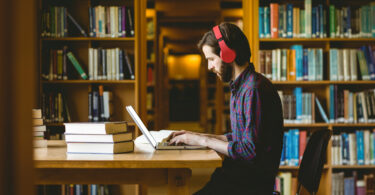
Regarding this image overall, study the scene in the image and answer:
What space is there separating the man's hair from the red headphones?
0.04ft

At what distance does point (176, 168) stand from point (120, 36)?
2267 mm

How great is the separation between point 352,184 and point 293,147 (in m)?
0.67

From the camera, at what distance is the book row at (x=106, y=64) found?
3396 millimetres

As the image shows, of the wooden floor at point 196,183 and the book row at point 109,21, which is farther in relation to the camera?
the wooden floor at point 196,183

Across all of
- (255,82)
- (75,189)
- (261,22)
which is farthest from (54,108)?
(255,82)

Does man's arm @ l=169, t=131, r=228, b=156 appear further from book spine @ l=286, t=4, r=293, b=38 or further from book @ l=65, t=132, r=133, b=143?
book spine @ l=286, t=4, r=293, b=38

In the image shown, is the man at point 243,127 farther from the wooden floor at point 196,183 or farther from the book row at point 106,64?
the wooden floor at point 196,183

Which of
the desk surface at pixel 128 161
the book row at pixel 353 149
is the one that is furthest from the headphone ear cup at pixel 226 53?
the book row at pixel 353 149

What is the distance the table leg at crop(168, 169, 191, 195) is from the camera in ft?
4.57

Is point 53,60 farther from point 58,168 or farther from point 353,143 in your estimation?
point 353,143

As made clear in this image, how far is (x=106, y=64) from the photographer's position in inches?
134

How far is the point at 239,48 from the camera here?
1.64 metres

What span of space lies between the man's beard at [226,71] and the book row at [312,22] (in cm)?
178

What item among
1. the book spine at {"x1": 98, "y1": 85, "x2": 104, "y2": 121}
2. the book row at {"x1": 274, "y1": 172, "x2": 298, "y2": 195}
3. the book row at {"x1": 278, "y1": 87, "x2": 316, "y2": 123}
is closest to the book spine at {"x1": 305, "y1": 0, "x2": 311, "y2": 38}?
the book row at {"x1": 278, "y1": 87, "x2": 316, "y2": 123}
